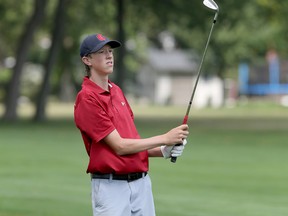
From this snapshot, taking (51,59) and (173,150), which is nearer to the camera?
(173,150)

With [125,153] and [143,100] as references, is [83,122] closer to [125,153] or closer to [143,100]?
[125,153]

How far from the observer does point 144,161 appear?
6.66 meters

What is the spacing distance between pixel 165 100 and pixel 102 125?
85.0 metres

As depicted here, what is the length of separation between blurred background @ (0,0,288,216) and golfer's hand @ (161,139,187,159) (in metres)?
5.87

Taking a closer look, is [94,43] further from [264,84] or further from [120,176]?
[264,84]

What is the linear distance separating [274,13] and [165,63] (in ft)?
190

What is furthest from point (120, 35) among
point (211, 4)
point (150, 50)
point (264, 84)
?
point (150, 50)

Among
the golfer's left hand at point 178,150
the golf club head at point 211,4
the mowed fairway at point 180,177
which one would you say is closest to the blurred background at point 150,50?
the mowed fairway at point 180,177

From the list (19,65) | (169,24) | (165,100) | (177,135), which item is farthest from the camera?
(165,100)

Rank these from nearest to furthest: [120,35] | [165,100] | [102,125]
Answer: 1. [102,125]
2. [120,35]
3. [165,100]

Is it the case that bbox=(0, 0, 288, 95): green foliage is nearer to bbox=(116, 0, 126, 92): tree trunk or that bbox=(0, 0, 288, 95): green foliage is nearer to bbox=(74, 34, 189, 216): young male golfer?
bbox=(116, 0, 126, 92): tree trunk

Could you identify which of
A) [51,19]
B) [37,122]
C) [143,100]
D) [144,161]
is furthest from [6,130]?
[143,100]

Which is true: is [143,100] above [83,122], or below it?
above

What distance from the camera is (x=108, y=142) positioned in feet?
21.1
